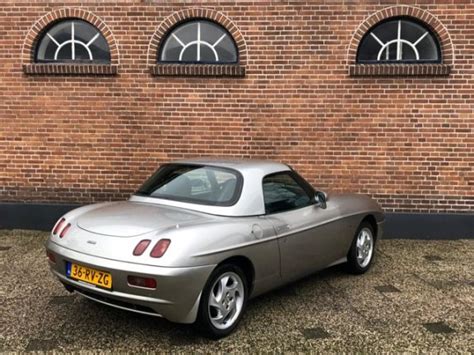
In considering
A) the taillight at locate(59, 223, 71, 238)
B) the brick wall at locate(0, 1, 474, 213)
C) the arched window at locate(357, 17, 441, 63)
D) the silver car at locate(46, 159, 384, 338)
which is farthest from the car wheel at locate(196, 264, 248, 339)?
the arched window at locate(357, 17, 441, 63)

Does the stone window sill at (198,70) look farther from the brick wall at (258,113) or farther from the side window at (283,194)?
the side window at (283,194)

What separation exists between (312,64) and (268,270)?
3.93m

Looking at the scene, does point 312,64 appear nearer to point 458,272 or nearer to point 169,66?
point 169,66

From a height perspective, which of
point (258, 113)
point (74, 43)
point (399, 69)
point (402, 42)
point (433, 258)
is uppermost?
point (74, 43)

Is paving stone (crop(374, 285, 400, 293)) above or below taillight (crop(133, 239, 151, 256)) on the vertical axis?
below

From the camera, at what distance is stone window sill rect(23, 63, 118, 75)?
22.7 ft

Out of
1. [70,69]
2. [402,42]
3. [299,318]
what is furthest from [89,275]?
[402,42]

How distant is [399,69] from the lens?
6816 millimetres

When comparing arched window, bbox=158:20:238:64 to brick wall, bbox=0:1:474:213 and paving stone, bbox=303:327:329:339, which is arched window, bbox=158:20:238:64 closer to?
brick wall, bbox=0:1:474:213

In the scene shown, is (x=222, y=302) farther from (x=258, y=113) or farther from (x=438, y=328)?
(x=258, y=113)

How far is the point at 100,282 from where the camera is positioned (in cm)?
341

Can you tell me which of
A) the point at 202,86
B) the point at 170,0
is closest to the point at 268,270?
the point at 202,86

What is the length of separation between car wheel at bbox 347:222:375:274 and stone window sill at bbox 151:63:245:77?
296 cm

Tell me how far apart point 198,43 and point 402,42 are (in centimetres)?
303
